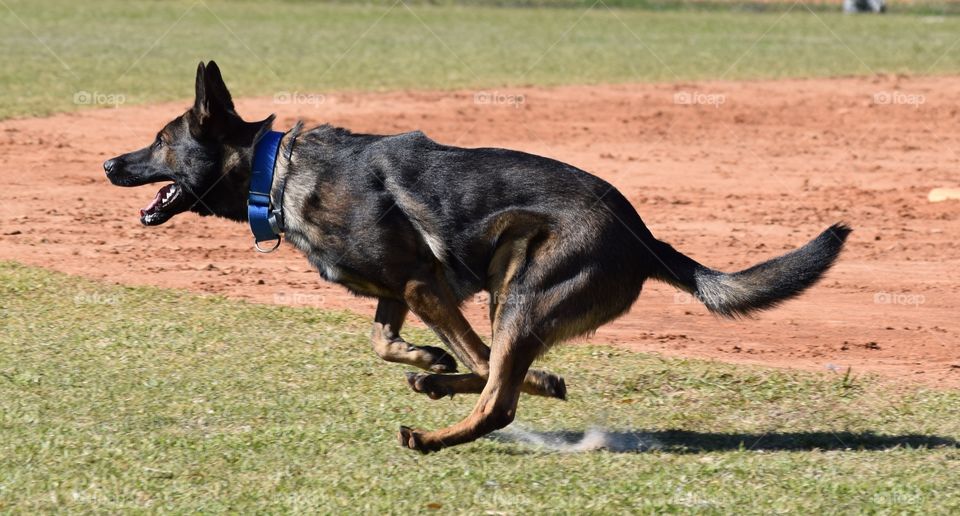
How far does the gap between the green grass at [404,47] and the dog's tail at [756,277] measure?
480 inches

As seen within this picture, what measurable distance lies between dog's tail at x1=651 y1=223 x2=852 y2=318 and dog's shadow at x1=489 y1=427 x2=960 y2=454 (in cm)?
65

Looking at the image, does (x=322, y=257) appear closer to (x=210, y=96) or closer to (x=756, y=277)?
(x=210, y=96)

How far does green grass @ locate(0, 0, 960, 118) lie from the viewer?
19.9m

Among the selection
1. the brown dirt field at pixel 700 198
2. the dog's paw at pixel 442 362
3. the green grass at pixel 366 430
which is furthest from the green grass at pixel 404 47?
the dog's paw at pixel 442 362

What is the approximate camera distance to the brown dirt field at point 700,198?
934cm

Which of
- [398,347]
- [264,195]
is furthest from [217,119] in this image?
[398,347]

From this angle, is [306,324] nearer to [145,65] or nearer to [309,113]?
[309,113]

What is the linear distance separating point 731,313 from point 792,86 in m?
14.9

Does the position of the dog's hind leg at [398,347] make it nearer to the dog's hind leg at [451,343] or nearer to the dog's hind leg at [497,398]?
the dog's hind leg at [451,343]

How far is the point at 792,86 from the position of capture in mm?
20703

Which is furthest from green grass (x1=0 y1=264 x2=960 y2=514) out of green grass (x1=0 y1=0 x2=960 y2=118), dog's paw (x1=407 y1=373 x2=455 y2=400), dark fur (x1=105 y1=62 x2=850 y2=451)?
green grass (x1=0 y1=0 x2=960 y2=118)

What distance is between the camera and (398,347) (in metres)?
6.95

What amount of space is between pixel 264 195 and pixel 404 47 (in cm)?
1875

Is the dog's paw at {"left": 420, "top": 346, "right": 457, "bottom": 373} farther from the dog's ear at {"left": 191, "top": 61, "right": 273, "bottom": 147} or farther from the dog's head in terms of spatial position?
the dog's ear at {"left": 191, "top": 61, "right": 273, "bottom": 147}
